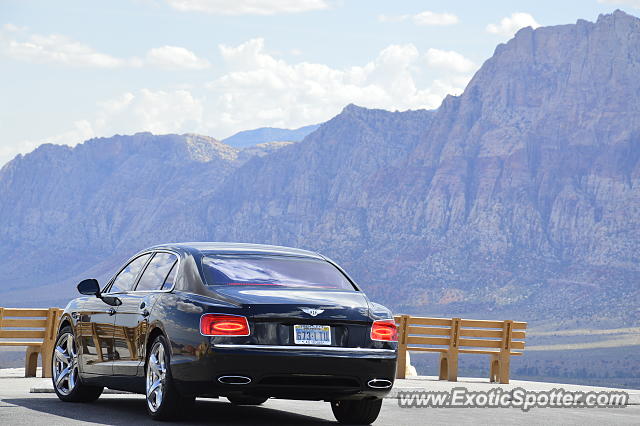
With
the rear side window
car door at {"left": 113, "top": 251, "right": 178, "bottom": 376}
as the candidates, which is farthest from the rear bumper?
the rear side window

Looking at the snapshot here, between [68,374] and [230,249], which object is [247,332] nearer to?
[230,249]

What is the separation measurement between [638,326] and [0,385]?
19383 centimetres

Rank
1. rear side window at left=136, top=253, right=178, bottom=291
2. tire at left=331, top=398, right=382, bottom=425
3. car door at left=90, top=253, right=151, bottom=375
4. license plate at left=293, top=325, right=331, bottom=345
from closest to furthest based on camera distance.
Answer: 1. license plate at left=293, top=325, right=331, bottom=345
2. rear side window at left=136, top=253, right=178, bottom=291
3. tire at left=331, top=398, right=382, bottom=425
4. car door at left=90, top=253, right=151, bottom=375

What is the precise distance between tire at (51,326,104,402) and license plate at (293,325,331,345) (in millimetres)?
2875

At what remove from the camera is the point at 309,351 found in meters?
8.40

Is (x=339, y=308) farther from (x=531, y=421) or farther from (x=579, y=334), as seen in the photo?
(x=579, y=334)

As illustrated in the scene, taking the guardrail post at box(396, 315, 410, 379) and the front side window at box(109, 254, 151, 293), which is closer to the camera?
the front side window at box(109, 254, 151, 293)

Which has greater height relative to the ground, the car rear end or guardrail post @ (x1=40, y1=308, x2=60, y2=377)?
the car rear end

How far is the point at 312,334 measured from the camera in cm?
848

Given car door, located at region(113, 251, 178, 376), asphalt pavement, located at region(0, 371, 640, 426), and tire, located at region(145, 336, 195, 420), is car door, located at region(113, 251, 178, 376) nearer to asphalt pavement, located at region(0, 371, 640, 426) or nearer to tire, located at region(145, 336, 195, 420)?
tire, located at region(145, 336, 195, 420)

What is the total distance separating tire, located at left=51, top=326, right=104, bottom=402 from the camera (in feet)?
35.0

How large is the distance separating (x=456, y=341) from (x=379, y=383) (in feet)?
35.7

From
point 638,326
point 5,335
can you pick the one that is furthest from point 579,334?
point 5,335

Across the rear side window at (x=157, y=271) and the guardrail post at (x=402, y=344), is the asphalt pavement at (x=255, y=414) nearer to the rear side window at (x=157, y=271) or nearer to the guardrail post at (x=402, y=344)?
the rear side window at (x=157, y=271)
